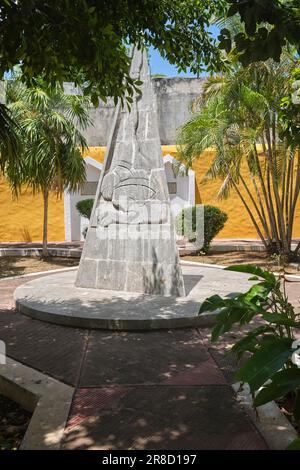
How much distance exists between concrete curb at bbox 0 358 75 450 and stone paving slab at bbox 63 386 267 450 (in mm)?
74

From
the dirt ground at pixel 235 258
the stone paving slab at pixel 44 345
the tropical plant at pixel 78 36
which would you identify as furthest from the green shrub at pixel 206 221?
the tropical plant at pixel 78 36

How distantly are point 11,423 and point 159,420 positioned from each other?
1.14 m

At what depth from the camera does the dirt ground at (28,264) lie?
10.5 meters

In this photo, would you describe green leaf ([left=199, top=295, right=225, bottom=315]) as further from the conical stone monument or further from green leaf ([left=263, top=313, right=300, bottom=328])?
the conical stone monument

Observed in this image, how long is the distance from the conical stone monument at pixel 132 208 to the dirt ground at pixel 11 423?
11.0ft

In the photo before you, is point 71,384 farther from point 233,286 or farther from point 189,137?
point 189,137

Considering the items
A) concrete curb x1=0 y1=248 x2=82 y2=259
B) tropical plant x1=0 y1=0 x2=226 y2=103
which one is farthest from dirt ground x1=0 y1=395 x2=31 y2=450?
concrete curb x1=0 y1=248 x2=82 y2=259

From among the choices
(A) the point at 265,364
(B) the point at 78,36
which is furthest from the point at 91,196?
(A) the point at 265,364

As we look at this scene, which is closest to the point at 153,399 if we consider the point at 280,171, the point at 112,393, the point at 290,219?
the point at 112,393

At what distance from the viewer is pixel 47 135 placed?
10844 millimetres

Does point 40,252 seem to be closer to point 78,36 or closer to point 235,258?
point 235,258

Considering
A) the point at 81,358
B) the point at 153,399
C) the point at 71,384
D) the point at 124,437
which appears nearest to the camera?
the point at 124,437

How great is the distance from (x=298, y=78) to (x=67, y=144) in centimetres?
849

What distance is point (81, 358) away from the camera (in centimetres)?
398
